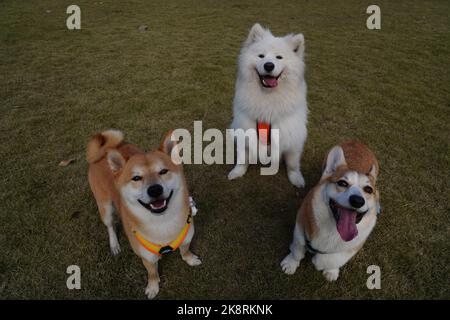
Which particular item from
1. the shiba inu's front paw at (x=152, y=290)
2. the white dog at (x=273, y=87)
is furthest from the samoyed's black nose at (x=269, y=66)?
the shiba inu's front paw at (x=152, y=290)

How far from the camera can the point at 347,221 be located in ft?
6.15

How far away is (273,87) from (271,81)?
7 centimetres

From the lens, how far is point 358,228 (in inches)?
79.2

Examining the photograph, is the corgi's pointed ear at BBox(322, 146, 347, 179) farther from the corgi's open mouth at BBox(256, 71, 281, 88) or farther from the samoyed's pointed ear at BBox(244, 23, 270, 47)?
the samoyed's pointed ear at BBox(244, 23, 270, 47)

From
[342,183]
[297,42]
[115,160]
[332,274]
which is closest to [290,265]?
[332,274]

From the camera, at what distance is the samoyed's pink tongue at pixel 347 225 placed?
1868 mm

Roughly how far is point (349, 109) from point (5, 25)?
9.87 meters

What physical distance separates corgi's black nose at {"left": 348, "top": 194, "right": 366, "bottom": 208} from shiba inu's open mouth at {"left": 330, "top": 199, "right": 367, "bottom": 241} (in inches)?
3.6

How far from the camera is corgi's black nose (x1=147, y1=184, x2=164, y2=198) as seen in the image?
6.06 feet

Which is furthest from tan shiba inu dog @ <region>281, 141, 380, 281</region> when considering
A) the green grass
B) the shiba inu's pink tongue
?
the shiba inu's pink tongue

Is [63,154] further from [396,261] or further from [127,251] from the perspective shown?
[396,261]

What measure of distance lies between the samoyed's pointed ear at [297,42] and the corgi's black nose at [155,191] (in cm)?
210

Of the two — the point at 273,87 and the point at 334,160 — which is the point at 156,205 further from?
the point at 273,87

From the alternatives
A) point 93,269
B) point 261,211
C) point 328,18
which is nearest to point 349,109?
point 261,211
